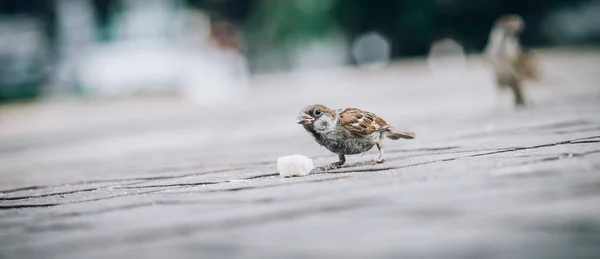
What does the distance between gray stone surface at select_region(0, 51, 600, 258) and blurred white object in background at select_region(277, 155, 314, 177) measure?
2.2 inches

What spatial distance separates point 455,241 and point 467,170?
161cm

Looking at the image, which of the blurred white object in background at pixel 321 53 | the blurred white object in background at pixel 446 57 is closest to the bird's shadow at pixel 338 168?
the blurred white object in background at pixel 446 57

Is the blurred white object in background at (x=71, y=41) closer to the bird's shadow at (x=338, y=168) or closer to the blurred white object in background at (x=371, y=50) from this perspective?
the blurred white object in background at (x=371, y=50)

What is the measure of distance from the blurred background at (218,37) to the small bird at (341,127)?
14078 mm

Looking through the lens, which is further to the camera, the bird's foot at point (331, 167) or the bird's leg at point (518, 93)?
the bird's leg at point (518, 93)

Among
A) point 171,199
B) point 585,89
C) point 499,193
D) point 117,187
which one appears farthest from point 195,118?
point 499,193

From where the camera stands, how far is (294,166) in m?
4.86

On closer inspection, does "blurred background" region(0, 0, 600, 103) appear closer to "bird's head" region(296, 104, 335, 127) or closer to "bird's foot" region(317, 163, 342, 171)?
"bird's foot" region(317, 163, 342, 171)

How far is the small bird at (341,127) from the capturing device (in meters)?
4.73

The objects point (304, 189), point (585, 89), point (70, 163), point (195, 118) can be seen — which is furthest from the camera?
point (195, 118)

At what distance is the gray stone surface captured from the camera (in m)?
2.95

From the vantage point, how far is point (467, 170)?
4418mm

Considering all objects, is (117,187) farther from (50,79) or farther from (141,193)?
(50,79)

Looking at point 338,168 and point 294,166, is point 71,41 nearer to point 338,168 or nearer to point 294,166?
point 338,168
